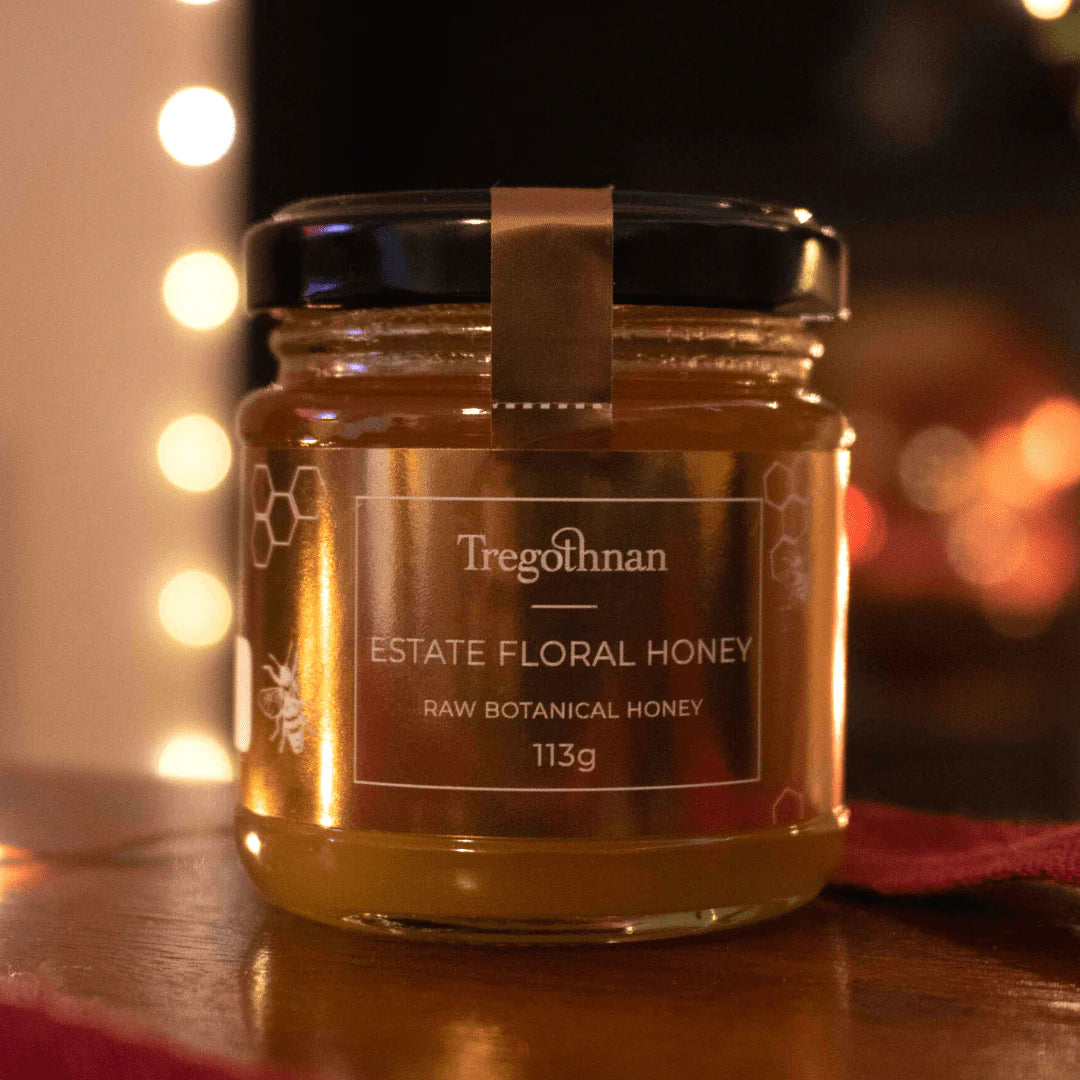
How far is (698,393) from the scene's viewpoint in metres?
0.55

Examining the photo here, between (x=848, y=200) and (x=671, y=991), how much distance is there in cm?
128

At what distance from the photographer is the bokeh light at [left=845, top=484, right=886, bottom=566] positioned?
1627 millimetres

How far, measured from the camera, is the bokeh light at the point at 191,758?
54.6 inches

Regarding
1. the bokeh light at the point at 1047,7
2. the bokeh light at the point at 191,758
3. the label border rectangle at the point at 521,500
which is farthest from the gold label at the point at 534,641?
the bokeh light at the point at 1047,7

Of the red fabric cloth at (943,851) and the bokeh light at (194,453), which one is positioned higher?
the bokeh light at (194,453)

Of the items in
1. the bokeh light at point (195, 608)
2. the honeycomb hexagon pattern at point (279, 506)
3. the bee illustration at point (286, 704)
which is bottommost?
the bokeh light at point (195, 608)

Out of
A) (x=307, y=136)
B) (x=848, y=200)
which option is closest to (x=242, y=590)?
(x=307, y=136)

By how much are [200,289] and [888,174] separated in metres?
0.77

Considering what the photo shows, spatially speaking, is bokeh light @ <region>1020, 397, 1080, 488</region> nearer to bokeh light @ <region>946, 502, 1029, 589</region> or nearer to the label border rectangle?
bokeh light @ <region>946, 502, 1029, 589</region>

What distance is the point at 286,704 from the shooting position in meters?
0.56

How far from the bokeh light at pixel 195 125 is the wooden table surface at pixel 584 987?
0.87 m

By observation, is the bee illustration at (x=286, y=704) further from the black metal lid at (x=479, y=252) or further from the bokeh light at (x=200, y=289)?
the bokeh light at (x=200, y=289)

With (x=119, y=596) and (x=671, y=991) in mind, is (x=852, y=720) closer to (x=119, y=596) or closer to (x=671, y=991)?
(x=119, y=596)

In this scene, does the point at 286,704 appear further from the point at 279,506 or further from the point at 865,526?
the point at 865,526
